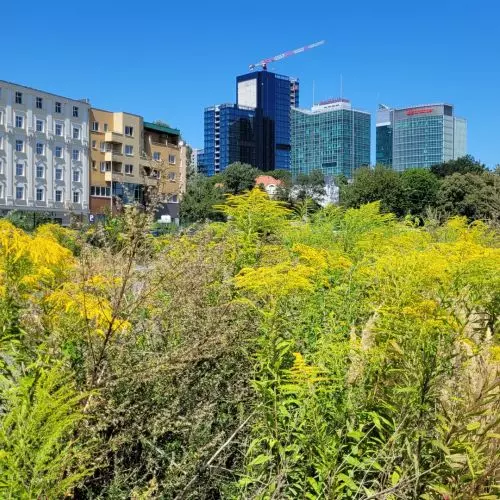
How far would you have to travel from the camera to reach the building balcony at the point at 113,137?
2343 inches

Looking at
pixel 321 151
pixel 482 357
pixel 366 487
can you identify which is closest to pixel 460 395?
pixel 482 357

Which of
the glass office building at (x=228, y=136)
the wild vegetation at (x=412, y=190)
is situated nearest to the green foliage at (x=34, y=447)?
the wild vegetation at (x=412, y=190)

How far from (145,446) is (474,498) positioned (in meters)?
1.26

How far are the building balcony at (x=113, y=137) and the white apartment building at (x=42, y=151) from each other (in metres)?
1.82

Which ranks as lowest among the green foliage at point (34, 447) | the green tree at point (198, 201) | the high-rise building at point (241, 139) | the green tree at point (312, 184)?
the green foliage at point (34, 447)

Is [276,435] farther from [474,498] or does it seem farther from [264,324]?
[474,498]

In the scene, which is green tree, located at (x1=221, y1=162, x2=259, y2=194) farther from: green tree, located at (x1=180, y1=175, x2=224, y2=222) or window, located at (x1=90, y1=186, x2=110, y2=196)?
window, located at (x1=90, y1=186, x2=110, y2=196)

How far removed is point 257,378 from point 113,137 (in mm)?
59354

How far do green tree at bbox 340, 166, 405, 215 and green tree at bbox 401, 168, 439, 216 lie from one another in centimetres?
106

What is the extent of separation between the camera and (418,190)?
2643 inches

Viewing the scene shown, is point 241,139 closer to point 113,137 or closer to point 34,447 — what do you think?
point 113,137

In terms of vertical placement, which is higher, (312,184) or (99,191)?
(312,184)

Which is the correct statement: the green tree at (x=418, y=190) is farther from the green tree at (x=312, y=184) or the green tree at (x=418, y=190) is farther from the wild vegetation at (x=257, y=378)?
the wild vegetation at (x=257, y=378)

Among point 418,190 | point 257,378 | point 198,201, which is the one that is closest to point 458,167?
point 418,190
